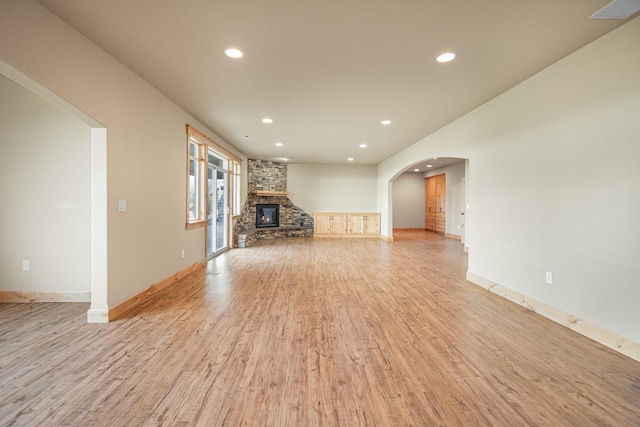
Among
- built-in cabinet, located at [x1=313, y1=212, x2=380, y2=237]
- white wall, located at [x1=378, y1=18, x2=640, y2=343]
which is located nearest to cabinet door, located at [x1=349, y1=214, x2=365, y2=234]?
built-in cabinet, located at [x1=313, y1=212, x2=380, y2=237]

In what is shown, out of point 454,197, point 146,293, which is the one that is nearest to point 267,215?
point 146,293

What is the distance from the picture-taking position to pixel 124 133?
10.1ft

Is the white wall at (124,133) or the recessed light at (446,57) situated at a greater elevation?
the recessed light at (446,57)

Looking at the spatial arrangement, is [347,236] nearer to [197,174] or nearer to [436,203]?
[436,203]

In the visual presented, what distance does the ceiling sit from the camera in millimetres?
2121

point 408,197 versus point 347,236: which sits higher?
point 408,197

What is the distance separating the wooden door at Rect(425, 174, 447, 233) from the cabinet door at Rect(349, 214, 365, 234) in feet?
10.5

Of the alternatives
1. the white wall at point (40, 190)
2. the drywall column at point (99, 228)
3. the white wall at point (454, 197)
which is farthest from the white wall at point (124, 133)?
the white wall at point (454, 197)

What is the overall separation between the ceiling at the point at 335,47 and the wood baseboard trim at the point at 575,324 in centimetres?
257

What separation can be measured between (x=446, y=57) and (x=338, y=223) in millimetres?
7446

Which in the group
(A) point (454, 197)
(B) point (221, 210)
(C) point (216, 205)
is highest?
(A) point (454, 197)

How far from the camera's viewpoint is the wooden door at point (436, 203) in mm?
10627

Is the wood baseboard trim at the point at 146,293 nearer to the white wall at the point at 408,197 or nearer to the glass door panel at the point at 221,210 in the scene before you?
the glass door panel at the point at 221,210

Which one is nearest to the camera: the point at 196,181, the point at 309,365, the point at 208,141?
the point at 309,365
